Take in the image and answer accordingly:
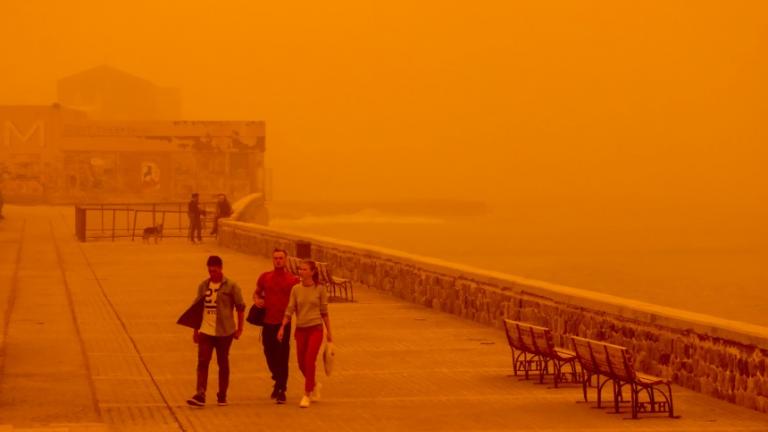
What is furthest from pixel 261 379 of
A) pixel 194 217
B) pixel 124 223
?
pixel 124 223

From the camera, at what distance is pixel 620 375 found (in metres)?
15.4

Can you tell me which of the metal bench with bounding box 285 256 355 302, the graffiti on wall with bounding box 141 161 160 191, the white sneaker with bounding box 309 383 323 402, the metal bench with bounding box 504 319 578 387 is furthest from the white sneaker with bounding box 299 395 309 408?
the graffiti on wall with bounding box 141 161 160 191

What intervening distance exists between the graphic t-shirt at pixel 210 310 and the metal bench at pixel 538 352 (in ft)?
14.3

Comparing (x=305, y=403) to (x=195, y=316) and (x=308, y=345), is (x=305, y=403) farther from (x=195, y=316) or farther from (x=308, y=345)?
(x=195, y=316)

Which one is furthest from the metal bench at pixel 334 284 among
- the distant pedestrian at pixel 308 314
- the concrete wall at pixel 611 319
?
the distant pedestrian at pixel 308 314

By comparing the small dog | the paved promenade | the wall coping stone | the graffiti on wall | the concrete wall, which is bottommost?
the paved promenade

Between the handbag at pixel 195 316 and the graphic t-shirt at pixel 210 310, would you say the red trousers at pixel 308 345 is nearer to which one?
the graphic t-shirt at pixel 210 310

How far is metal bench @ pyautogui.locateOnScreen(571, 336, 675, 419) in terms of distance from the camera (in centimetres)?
1516

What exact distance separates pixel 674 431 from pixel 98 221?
5257 centimetres

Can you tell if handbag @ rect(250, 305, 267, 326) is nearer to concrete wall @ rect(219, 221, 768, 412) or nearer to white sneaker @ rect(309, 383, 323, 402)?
white sneaker @ rect(309, 383, 323, 402)

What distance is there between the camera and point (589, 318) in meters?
19.2

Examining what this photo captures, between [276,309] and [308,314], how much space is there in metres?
0.53

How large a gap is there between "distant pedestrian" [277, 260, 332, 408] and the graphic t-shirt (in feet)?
2.41

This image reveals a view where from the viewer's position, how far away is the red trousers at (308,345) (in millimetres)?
15516
